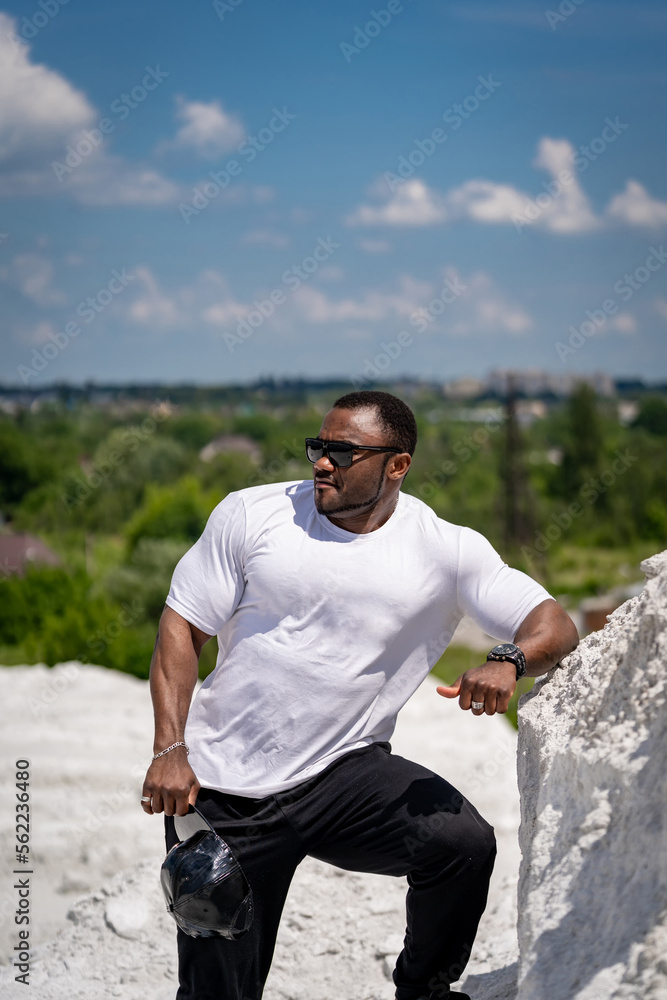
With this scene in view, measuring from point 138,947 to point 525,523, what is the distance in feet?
103

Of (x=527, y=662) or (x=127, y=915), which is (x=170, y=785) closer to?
(x=527, y=662)

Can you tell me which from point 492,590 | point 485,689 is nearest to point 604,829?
point 485,689

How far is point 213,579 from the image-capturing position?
2.59 m

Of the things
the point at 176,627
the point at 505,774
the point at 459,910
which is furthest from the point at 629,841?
the point at 505,774

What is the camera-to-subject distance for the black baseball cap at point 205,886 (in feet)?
7.95

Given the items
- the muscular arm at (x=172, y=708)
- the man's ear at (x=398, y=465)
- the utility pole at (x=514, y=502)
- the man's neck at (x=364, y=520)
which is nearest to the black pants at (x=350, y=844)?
the muscular arm at (x=172, y=708)

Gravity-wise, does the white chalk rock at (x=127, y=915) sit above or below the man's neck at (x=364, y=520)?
below

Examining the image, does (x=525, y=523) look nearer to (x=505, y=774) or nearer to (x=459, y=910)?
(x=505, y=774)

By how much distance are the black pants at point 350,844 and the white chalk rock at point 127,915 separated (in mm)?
1850

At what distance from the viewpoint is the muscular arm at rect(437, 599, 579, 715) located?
2.39m

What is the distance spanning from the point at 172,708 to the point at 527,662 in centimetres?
90

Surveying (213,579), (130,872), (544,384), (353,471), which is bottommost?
(130,872)

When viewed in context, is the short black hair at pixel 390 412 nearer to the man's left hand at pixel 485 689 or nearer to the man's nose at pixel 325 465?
the man's nose at pixel 325 465

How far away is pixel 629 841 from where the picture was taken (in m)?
2.15
